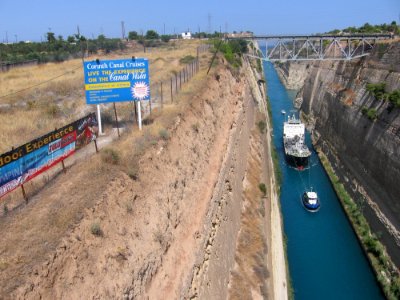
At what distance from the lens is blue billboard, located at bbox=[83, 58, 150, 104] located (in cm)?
1634

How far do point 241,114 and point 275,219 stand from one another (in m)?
9.79

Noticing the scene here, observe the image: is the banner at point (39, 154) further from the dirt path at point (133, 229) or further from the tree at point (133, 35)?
the tree at point (133, 35)

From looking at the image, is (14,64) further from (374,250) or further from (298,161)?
(374,250)

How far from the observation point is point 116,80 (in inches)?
661

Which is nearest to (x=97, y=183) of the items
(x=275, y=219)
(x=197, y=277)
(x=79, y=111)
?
(x=197, y=277)

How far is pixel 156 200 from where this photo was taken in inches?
510

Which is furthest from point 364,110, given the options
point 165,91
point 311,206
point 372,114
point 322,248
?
point 165,91

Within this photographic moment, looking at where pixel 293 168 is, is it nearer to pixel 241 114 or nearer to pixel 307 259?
pixel 241 114

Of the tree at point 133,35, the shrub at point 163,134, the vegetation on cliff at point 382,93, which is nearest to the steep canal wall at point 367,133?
the vegetation on cliff at point 382,93

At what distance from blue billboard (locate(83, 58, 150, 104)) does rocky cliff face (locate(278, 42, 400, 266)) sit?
16.1 metres

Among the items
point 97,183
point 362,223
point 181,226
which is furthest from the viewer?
point 362,223

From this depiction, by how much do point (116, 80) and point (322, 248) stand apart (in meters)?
17.4

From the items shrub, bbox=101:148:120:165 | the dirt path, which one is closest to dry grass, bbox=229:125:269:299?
the dirt path

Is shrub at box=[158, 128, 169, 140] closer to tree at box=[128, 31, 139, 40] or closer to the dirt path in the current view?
the dirt path
